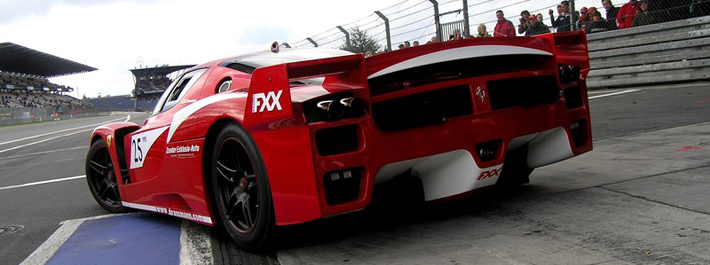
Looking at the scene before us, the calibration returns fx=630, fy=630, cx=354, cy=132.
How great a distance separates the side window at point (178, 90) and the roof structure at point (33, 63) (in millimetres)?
64584

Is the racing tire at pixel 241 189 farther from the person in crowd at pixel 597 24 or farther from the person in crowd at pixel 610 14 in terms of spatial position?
the person in crowd at pixel 597 24

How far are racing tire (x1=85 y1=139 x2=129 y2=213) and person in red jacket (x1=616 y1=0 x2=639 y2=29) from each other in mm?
10432

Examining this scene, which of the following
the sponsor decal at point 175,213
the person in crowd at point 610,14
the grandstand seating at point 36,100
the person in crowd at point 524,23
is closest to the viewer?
the sponsor decal at point 175,213

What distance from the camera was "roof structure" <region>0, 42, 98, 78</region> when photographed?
65.4 meters

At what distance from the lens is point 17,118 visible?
46281 mm

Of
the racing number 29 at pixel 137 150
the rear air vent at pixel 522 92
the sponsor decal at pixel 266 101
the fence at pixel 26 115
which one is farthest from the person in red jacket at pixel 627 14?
the fence at pixel 26 115

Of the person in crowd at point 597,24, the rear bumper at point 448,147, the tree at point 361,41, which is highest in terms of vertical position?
the tree at point 361,41

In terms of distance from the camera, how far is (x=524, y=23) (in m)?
11.9

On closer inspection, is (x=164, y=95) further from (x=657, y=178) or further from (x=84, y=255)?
(x=657, y=178)

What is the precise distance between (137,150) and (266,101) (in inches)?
78.2

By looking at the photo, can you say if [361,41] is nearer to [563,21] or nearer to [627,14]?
[563,21]

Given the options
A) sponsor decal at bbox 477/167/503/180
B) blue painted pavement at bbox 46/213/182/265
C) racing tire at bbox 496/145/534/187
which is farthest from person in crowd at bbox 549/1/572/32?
sponsor decal at bbox 477/167/503/180

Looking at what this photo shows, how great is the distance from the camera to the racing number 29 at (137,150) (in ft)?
15.0

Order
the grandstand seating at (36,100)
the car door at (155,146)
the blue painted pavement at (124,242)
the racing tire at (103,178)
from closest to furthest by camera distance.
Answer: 1. the blue painted pavement at (124,242)
2. the car door at (155,146)
3. the racing tire at (103,178)
4. the grandstand seating at (36,100)
